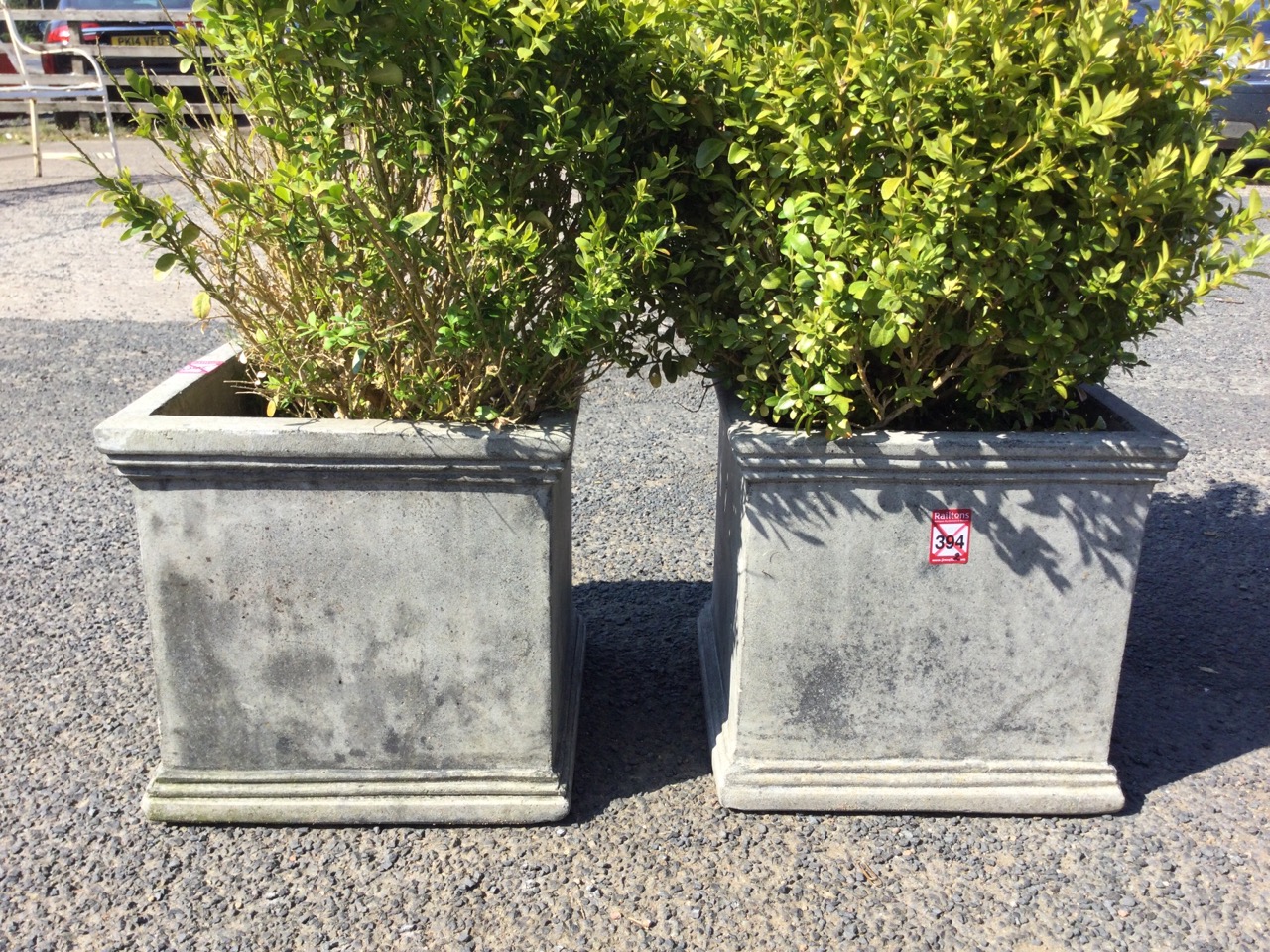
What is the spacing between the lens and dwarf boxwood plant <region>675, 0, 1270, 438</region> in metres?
2.15

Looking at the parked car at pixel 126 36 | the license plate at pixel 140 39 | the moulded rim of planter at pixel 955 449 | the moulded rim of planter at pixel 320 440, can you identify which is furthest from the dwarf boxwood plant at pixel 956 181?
the license plate at pixel 140 39

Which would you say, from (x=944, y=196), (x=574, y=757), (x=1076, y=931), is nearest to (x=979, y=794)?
(x=1076, y=931)

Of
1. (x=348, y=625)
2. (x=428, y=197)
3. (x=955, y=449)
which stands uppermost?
(x=428, y=197)

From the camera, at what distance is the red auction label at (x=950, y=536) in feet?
8.07

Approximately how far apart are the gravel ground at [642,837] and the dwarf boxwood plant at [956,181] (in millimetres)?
984

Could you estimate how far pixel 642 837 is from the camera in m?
2.55

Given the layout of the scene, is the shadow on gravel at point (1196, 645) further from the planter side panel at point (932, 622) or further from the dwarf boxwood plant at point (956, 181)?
the dwarf boxwood plant at point (956, 181)

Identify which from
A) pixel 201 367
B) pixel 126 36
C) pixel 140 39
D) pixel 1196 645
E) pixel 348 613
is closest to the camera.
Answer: pixel 348 613

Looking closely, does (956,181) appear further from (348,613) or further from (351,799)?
(351,799)

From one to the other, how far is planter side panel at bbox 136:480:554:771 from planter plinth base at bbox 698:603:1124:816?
526 millimetres

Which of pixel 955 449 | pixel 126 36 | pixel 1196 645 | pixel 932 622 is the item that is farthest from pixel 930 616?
pixel 126 36

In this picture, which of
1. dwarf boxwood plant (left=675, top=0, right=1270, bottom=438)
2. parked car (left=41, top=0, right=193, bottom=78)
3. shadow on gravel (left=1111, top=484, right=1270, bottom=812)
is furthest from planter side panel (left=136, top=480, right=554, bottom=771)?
parked car (left=41, top=0, right=193, bottom=78)

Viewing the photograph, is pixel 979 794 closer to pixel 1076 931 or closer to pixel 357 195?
pixel 1076 931

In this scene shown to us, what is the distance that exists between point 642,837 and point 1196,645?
6.45 feet
